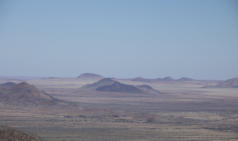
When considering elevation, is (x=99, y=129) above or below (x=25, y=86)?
below

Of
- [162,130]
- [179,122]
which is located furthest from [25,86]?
[162,130]

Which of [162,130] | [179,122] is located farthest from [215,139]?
[179,122]

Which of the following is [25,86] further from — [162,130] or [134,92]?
[134,92]

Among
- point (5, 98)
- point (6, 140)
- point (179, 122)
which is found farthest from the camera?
point (5, 98)

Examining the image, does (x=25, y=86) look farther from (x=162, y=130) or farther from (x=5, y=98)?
(x=162, y=130)

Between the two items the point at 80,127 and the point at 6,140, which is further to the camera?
the point at 80,127

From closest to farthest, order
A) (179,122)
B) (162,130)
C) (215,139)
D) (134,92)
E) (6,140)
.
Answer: (6,140)
(215,139)
(162,130)
(179,122)
(134,92)

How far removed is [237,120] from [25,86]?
42.5 metres

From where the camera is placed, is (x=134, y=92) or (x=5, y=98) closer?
(x=5, y=98)

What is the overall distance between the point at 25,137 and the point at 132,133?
64.2ft

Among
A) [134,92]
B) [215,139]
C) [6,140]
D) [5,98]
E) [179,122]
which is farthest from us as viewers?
[134,92]

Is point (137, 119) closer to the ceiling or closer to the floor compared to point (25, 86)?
closer to the floor

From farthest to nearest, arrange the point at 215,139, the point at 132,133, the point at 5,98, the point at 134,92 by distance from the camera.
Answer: the point at 134,92 < the point at 5,98 < the point at 132,133 < the point at 215,139

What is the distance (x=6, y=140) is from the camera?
22.5 m
